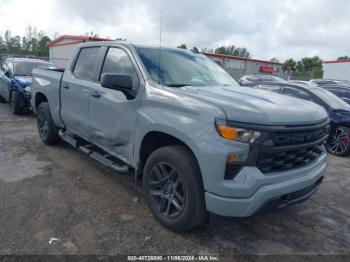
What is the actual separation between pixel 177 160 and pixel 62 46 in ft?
102

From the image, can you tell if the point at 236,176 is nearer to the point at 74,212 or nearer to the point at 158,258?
the point at 158,258

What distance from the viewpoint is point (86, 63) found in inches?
181

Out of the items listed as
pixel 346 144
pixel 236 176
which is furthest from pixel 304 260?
pixel 346 144

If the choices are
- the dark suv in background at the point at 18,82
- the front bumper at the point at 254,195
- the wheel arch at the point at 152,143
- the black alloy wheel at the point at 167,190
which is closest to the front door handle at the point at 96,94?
the wheel arch at the point at 152,143

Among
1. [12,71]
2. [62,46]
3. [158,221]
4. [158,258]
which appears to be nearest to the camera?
[158,258]

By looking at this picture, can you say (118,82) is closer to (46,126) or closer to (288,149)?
(288,149)

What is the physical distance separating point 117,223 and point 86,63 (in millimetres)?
2482

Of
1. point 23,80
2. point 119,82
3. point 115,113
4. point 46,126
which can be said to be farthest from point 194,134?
point 23,80

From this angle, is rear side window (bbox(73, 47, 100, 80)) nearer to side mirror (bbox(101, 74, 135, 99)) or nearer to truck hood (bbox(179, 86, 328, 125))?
side mirror (bbox(101, 74, 135, 99))

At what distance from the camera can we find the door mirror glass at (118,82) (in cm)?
324

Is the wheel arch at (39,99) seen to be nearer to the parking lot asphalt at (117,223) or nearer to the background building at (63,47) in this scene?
the parking lot asphalt at (117,223)

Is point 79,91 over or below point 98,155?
over

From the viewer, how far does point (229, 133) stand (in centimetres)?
255

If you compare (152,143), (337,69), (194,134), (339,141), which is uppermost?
(337,69)
